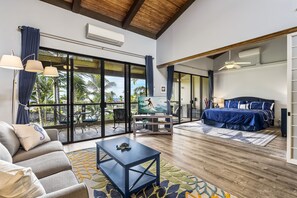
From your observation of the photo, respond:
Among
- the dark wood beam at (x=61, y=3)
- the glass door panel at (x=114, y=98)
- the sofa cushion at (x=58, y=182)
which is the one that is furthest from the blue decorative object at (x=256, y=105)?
the dark wood beam at (x=61, y=3)

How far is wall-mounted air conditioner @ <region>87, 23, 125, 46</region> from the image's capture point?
381 cm

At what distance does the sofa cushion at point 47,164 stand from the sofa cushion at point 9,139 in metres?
0.27

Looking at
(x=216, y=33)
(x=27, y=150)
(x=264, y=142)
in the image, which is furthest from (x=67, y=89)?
(x=264, y=142)

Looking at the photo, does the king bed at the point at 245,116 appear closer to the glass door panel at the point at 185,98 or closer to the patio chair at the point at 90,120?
the glass door panel at the point at 185,98

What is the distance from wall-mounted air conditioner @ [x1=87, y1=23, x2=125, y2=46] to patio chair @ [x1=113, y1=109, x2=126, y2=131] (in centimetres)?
203

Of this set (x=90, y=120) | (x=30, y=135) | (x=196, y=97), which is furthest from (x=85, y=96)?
(x=196, y=97)

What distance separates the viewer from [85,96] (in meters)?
4.00

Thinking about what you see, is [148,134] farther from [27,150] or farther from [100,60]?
[27,150]

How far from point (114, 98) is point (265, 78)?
20.5 ft

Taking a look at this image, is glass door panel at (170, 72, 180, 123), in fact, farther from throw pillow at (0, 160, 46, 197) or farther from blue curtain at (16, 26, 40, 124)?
throw pillow at (0, 160, 46, 197)

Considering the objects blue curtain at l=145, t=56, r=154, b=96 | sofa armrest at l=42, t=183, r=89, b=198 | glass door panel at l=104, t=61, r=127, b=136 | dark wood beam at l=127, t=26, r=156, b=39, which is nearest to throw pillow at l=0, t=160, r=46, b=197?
sofa armrest at l=42, t=183, r=89, b=198

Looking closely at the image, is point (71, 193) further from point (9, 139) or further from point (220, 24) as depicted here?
point (220, 24)

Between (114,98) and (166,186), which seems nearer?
(166,186)

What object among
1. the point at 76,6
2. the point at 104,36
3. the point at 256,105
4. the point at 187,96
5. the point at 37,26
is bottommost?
the point at 256,105
